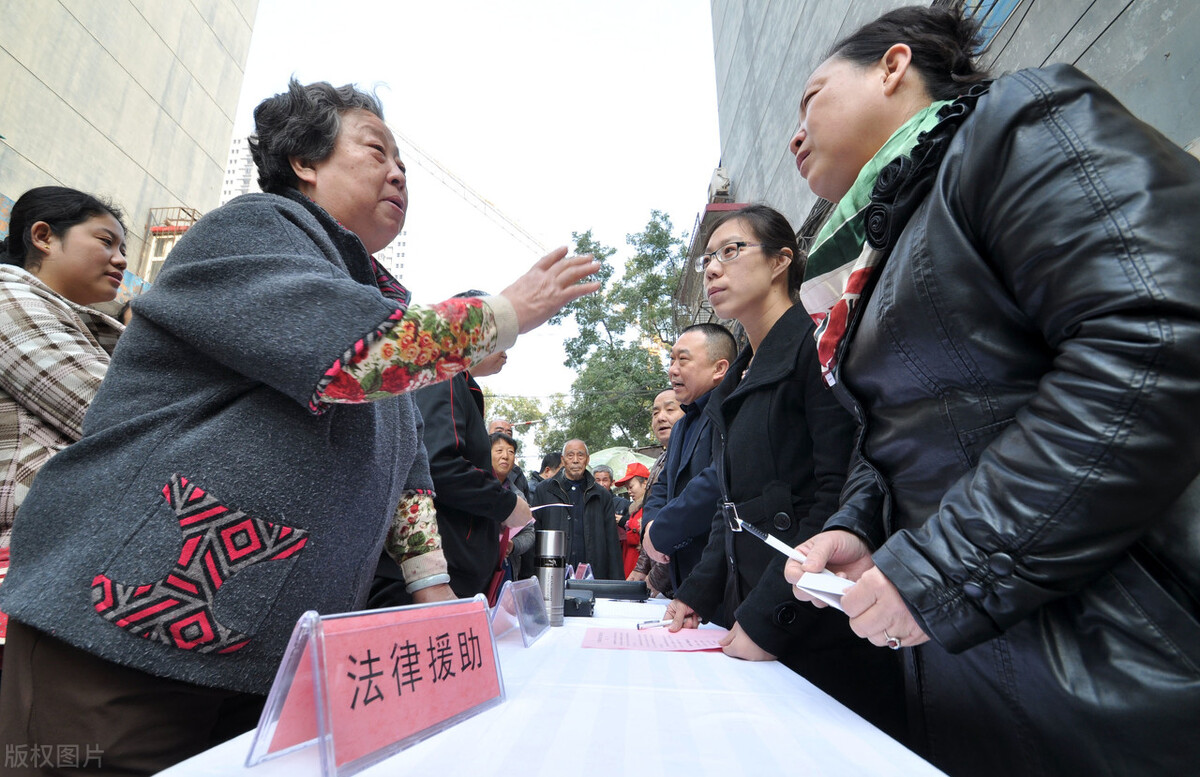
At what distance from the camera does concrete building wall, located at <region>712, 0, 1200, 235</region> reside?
2.13 m

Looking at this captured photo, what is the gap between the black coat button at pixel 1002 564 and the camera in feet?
2.29

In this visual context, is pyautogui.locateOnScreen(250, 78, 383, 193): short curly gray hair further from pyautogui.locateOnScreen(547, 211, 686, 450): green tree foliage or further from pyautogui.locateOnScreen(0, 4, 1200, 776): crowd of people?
pyautogui.locateOnScreen(547, 211, 686, 450): green tree foliage

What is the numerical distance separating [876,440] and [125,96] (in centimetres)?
1092

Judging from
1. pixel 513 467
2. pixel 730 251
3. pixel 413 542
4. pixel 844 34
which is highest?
pixel 844 34

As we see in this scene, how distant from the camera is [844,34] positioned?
574 cm

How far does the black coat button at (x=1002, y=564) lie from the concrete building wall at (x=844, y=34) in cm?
142

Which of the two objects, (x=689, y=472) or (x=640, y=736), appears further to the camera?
(x=689, y=472)

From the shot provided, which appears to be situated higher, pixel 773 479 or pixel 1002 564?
pixel 773 479

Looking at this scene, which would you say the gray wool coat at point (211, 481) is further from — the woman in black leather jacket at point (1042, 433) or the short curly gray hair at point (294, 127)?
the woman in black leather jacket at point (1042, 433)

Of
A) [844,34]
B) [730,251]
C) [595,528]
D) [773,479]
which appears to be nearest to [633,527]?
[595,528]

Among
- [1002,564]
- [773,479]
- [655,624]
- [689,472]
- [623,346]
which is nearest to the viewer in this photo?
[1002,564]

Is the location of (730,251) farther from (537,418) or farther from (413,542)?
(537,418)

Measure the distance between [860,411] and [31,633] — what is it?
1315 mm

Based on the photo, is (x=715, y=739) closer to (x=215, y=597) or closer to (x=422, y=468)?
(x=215, y=597)
